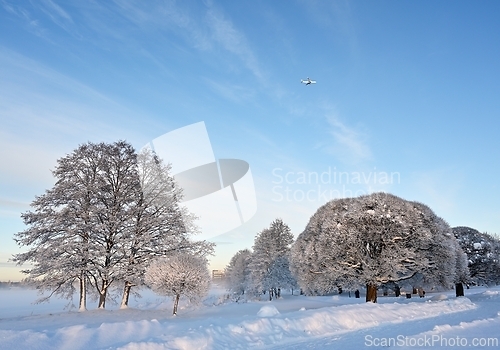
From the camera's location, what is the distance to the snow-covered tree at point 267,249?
Answer: 165ft

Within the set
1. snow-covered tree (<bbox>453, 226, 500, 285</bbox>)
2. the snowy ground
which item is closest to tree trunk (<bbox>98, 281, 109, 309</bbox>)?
the snowy ground

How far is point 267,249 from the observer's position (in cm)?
5162

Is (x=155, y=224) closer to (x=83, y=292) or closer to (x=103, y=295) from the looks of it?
(x=103, y=295)

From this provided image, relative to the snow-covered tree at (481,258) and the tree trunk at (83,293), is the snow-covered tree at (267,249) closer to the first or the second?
the snow-covered tree at (481,258)

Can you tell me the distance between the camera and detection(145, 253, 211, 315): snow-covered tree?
68.3ft

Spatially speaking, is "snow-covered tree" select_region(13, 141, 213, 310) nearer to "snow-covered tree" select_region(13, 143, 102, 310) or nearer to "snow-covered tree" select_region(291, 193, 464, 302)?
"snow-covered tree" select_region(13, 143, 102, 310)

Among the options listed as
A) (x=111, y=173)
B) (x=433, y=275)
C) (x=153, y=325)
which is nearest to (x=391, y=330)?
(x=153, y=325)

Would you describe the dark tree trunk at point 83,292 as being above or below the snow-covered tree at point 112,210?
below

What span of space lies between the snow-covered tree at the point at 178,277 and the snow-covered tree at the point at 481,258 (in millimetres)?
31096

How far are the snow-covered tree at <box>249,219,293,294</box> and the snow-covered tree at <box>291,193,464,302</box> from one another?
2269cm

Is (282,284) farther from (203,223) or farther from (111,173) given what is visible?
(111,173)

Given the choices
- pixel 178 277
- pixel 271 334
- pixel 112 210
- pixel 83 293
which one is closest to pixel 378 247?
pixel 178 277

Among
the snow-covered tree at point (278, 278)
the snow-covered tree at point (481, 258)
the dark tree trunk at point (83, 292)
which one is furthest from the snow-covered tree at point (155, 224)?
the snow-covered tree at point (481, 258)

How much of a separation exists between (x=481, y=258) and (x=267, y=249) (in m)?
27.1
